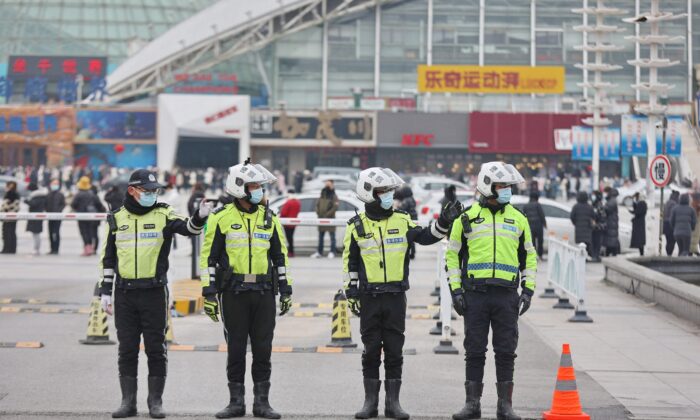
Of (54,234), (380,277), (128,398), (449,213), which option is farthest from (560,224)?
(128,398)

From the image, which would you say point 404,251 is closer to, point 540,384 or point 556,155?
point 540,384

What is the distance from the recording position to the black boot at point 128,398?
9797mm

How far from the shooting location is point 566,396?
939cm

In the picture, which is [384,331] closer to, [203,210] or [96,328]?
[203,210]

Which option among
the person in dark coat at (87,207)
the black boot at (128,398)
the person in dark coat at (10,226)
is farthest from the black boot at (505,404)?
the person in dark coat at (10,226)

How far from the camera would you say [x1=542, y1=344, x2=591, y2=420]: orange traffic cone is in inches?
368

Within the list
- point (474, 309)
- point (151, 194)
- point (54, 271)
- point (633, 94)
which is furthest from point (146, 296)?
point (633, 94)

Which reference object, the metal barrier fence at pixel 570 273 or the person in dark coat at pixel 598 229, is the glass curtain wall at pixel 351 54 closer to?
the person in dark coat at pixel 598 229

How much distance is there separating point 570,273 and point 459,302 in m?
8.43

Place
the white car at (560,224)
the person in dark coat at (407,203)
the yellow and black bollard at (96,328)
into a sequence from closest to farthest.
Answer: the yellow and black bollard at (96,328) → the person in dark coat at (407,203) → the white car at (560,224)

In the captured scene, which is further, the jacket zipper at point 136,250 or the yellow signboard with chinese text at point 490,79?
the yellow signboard with chinese text at point 490,79

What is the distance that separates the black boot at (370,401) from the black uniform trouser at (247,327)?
30.4 inches

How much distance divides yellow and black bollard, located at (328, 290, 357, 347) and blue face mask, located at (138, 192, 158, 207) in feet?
15.1

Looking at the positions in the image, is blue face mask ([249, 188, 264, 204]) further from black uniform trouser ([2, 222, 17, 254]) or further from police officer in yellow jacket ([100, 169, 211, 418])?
black uniform trouser ([2, 222, 17, 254])
